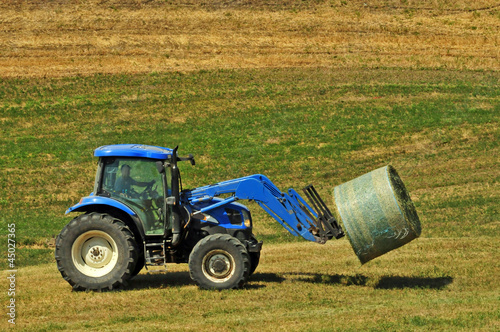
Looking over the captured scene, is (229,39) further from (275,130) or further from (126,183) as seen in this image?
(126,183)

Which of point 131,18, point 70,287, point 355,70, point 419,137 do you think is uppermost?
point 131,18

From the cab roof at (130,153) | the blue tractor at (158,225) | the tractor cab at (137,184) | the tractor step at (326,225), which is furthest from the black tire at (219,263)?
the cab roof at (130,153)

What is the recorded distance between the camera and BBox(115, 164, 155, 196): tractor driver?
12.1 meters

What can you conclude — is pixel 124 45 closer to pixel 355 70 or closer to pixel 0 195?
pixel 355 70

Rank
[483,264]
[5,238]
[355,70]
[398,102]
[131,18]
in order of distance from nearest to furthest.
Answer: [483,264] → [5,238] → [398,102] → [355,70] → [131,18]

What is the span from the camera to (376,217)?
37.9 ft

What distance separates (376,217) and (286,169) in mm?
13977

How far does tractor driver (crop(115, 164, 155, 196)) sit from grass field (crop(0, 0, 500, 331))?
1.73 meters

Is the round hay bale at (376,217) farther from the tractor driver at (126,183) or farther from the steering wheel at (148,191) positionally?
the tractor driver at (126,183)

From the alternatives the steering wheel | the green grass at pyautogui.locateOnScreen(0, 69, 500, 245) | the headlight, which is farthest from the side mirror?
the green grass at pyautogui.locateOnScreen(0, 69, 500, 245)

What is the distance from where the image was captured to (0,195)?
75.0 ft

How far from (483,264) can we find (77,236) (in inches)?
308

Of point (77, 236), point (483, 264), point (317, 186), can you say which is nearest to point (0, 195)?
point (317, 186)

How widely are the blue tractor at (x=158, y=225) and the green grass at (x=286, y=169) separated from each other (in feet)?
1.63
